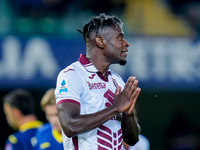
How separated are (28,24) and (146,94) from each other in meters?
2.91

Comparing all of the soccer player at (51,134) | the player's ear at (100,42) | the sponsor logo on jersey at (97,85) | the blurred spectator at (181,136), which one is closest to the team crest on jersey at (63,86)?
the sponsor logo on jersey at (97,85)

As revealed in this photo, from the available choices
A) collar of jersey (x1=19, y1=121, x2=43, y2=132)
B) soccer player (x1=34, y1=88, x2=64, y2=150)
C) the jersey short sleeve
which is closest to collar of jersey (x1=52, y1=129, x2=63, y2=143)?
soccer player (x1=34, y1=88, x2=64, y2=150)

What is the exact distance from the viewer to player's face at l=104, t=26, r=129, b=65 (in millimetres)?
2977

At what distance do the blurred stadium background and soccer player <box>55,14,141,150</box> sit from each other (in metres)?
4.23

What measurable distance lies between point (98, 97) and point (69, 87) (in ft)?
0.79

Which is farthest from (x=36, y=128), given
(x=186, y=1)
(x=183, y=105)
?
(x=186, y=1)

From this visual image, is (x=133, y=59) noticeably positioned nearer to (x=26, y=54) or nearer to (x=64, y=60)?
(x=64, y=60)

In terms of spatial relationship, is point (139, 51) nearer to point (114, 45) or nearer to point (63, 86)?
point (114, 45)

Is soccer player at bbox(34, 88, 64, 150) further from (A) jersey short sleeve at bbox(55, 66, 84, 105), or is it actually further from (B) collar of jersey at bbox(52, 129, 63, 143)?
(A) jersey short sleeve at bbox(55, 66, 84, 105)

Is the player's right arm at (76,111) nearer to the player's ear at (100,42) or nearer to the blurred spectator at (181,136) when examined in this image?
the player's ear at (100,42)

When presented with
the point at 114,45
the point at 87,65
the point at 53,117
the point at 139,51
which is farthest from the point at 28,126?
the point at 139,51

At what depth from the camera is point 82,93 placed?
108 inches

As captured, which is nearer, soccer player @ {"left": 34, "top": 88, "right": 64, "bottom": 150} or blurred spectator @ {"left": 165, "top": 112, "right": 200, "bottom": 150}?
soccer player @ {"left": 34, "top": 88, "right": 64, "bottom": 150}

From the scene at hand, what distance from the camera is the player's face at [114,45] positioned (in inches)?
117
